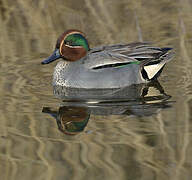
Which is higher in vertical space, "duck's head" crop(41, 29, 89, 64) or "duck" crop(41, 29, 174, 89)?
"duck's head" crop(41, 29, 89, 64)

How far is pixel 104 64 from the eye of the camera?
795 centimetres

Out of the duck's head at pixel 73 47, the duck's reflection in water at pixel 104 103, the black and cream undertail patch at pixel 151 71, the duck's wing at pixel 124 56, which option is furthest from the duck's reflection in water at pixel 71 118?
the black and cream undertail patch at pixel 151 71

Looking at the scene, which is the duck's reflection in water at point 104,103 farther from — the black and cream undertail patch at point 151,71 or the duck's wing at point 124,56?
the duck's wing at point 124,56

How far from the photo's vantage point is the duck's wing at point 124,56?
7.97 metres

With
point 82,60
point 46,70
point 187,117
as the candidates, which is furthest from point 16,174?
point 46,70

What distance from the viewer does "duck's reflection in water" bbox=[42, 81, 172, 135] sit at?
22.2 ft

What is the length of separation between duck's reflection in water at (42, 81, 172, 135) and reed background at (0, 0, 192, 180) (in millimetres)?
118

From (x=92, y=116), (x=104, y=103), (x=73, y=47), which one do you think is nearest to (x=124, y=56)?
(x=73, y=47)

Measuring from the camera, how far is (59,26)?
10.7 meters

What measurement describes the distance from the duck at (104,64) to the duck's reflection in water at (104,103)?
123 millimetres

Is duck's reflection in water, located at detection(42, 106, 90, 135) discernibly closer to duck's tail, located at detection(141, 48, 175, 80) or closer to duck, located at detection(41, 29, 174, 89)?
duck, located at detection(41, 29, 174, 89)

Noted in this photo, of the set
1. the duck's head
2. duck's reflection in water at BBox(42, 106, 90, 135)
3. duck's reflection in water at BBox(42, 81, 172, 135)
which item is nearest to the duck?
the duck's head

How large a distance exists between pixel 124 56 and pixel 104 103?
40.5 inches

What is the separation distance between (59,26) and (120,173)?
5.73 meters
